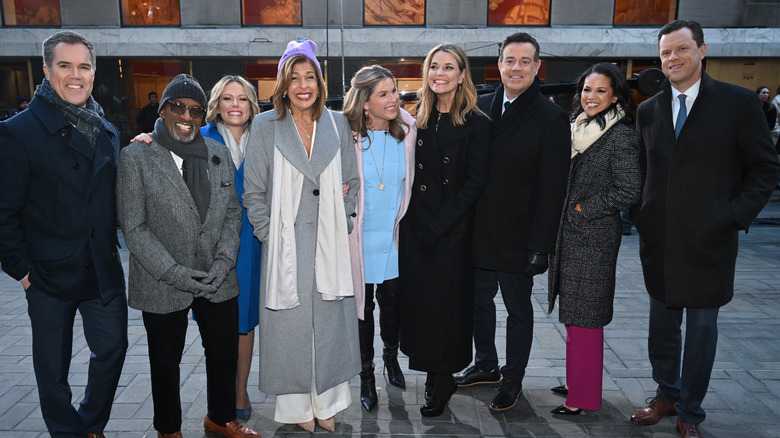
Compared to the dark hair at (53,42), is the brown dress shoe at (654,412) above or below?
below

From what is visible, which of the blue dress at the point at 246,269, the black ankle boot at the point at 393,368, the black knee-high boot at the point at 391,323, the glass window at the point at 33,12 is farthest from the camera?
the glass window at the point at 33,12

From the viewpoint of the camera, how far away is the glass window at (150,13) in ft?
47.2

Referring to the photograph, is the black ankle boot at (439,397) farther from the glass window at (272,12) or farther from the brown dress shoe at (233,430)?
the glass window at (272,12)

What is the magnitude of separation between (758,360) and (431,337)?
2.90 metres

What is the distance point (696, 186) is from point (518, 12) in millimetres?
11950

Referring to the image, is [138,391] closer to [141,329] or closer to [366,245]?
[141,329]

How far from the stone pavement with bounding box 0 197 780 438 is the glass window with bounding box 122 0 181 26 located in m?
10.6

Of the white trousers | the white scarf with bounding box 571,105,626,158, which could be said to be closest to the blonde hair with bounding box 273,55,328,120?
the white trousers

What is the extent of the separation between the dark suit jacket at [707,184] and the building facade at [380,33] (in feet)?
36.0

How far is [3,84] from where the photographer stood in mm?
15039

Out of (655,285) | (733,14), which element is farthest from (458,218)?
(733,14)

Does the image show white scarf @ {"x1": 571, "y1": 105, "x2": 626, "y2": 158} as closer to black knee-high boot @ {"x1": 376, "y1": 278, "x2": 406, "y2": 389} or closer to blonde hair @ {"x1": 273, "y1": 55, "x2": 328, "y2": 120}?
black knee-high boot @ {"x1": 376, "y1": 278, "x2": 406, "y2": 389}

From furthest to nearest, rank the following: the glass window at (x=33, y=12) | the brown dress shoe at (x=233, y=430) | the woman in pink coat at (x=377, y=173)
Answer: the glass window at (x=33, y=12)
the woman in pink coat at (x=377, y=173)
the brown dress shoe at (x=233, y=430)

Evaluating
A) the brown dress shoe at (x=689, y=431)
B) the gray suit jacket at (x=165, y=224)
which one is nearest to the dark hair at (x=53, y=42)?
the gray suit jacket at (x=165, y=224)
